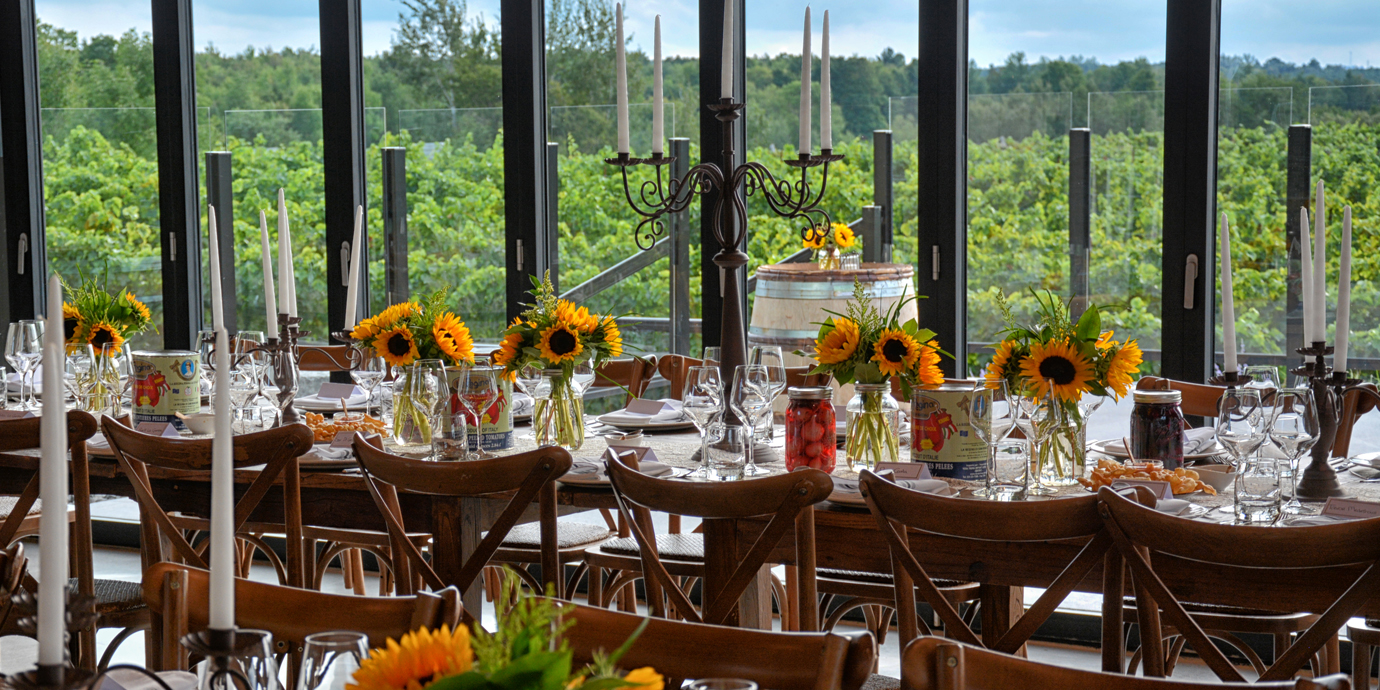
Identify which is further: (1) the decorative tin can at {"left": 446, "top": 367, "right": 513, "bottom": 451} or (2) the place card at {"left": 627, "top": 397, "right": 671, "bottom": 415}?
(2) the place card at {"left": 627, "top": 397, "right": 671, "bottom": 415}

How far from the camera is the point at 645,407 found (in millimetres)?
3236

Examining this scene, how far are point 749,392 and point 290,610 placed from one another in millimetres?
1238

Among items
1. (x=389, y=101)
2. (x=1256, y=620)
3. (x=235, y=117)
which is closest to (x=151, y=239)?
(x=235, y=117)

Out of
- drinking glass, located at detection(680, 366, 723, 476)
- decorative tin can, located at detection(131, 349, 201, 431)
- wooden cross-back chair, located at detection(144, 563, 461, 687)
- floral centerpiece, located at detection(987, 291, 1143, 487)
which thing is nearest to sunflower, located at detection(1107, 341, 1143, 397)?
floral centerpiece, located at detection(987, 291, 1143, 487)

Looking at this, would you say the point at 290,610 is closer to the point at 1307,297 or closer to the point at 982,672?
the point at 982,672

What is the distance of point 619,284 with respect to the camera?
461 cm

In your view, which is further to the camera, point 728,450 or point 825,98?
point 825,98

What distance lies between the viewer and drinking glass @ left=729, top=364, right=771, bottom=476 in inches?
98.9

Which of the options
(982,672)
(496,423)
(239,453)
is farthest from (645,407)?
(982,672)

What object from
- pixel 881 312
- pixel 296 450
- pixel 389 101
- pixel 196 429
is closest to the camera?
pixel 296 450

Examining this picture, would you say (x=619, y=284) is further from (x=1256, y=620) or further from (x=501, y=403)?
(x=1256, y=620)

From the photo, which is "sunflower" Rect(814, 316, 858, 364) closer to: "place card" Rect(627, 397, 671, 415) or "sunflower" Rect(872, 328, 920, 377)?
"sunflower" Rect(872, 328, 920, 377)

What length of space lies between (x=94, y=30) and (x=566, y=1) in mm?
2085

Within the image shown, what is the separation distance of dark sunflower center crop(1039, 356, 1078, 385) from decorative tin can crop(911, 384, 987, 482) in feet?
0.48
